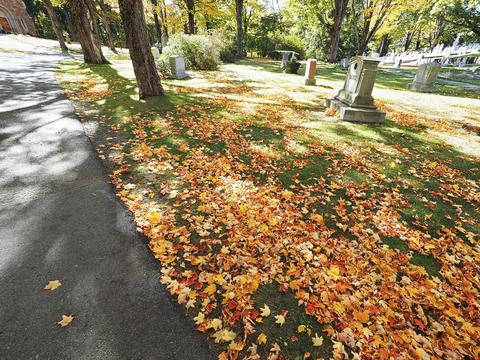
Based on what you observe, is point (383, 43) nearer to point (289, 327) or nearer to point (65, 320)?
point (289, 327)

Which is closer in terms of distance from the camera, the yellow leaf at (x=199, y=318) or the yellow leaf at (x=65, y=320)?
the yellow leaf at (x=65, y=320)

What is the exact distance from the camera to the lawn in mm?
2623

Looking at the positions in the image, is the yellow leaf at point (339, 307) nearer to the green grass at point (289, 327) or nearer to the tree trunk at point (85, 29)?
the green grass at point (289, 327)

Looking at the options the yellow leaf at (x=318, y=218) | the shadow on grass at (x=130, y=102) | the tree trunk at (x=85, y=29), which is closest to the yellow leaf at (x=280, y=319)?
the yellow leaf at (x=318, y=218)

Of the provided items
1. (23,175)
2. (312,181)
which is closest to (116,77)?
(23,175)

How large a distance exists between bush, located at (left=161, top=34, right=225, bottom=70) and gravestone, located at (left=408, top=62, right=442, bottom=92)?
13269mm

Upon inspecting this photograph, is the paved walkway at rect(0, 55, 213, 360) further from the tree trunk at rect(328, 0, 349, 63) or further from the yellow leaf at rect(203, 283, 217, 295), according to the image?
the tree trunk at rect(328, 0, 349, 63)

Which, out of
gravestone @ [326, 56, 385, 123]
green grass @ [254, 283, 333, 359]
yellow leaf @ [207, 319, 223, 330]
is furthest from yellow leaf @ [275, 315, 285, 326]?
gravestone @ [326, 56, 385, 123]

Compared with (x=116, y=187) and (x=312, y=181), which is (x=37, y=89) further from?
(x=312, y=181)

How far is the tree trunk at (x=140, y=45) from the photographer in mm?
7703

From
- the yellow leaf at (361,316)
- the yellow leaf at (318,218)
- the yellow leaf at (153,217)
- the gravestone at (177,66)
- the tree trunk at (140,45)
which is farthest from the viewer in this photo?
the gravestone at (177,66)

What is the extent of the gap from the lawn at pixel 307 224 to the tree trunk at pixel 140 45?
1411mm

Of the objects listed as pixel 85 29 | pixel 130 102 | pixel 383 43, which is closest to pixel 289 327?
pixel 130 102

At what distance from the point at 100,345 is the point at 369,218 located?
4159 mm
